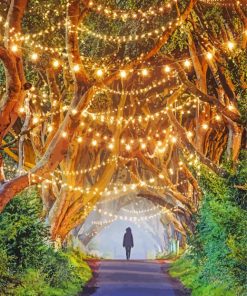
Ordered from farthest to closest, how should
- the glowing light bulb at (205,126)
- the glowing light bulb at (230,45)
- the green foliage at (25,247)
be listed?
the glowing light bulb at (205,126)
the glowing light bulb at (230,45)
the green foliage at (25,247)

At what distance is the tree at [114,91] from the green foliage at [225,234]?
138cm

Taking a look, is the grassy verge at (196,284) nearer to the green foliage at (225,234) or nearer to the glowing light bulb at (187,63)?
the green foliage at (225,234)

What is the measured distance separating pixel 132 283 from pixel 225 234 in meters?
6.01

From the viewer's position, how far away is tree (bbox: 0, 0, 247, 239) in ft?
41.2

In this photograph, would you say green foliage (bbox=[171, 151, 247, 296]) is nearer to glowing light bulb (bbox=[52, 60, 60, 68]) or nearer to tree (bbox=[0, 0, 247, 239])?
tree (bbox=[0, 0, 247, 239])

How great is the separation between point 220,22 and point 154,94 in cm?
758

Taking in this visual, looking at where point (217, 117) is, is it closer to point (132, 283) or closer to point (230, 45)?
point (230, 45)

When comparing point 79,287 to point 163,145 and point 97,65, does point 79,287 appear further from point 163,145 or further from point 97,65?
point 163,145

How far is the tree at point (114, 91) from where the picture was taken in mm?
12547

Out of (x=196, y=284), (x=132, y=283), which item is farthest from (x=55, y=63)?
(x=196, y=284)

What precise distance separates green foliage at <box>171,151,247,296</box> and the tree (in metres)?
1.38

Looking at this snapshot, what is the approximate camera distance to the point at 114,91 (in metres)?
19.7

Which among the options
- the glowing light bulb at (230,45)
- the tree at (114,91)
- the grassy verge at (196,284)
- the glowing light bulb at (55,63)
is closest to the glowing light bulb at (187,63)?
the tree at (114,91)

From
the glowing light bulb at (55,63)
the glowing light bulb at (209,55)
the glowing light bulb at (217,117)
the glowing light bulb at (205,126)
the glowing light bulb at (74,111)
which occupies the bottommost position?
the glowing light bulb at (74,111)
